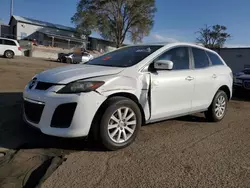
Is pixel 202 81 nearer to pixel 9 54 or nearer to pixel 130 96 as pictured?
pixel 130 96

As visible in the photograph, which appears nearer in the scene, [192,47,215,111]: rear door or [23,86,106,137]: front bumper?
[23,86,106,137]: front bumper

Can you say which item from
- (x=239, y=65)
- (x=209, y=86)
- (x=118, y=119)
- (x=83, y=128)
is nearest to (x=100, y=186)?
(x=83, y=128)

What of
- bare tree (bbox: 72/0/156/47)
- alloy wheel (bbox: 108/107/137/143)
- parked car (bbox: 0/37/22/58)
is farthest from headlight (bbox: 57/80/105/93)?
bare tree (bbox: 72/0/156/47)

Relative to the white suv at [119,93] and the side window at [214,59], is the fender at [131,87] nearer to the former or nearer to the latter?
the white suv at [119,93]

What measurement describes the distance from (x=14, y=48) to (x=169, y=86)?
22833mm

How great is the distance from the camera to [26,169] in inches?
124

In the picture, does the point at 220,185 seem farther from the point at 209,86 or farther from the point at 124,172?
the point at 209,86

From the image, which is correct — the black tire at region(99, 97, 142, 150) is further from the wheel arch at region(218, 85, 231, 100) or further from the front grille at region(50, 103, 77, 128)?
the wheel arch at region(218, 85, 231, 100)

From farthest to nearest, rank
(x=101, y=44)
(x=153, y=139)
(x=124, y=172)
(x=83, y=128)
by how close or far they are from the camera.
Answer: (x=101, y=44), (x=153, y=139), (x=83, y=128), (x=124, y=172)

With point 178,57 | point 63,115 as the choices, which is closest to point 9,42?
point 178,57

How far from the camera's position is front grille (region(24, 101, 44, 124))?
3.60 m

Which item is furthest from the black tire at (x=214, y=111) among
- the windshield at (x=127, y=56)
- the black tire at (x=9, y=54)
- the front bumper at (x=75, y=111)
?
the black tire at (x=9, y=54)

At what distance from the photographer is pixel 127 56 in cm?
472

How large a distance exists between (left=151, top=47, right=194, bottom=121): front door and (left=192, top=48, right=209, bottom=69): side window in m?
0.24
